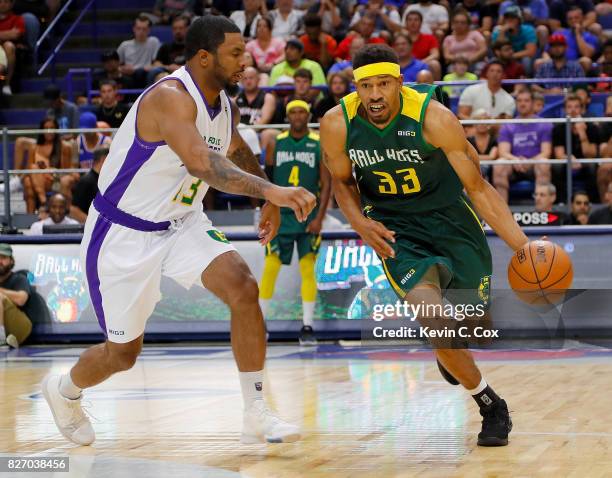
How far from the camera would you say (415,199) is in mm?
5586

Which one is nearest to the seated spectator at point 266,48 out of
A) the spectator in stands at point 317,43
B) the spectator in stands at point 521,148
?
the spectator in stands at point 317,43

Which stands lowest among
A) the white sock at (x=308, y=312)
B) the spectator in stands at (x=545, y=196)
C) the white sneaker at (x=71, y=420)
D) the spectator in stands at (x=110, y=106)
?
the white sock at (x=308, y=312)

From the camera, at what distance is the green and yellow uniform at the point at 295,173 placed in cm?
1043

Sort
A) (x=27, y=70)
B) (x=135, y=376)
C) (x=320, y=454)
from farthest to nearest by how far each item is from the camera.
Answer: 1. (x=27, y=70)
2. (x=135, y=376)
3. (x=320, y=454)

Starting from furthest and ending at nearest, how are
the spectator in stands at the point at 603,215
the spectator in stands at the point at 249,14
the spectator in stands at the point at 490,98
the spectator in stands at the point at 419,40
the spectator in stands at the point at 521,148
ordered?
the spectator in stands at the point at 249,14, the spectator in stands at the point at 419,40, the spectator in stands at the point at 490,98, the spectator in stands at the point at 521,148, the spectator in stands at the point at 603,215

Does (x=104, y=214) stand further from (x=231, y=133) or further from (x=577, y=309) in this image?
(x=577, y=309)

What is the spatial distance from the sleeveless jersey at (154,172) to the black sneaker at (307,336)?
5308 millimetres

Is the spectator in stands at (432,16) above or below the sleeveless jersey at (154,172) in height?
above

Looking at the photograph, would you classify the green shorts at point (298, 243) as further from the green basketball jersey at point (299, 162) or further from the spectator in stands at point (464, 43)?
the spectator in stands at point (464, 43)

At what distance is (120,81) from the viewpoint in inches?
599

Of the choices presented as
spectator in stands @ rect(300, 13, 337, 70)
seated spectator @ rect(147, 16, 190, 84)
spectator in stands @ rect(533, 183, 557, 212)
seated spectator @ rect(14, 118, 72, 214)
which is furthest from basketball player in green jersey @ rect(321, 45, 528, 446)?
seated spectator @ rect(147, 16, 190, 84)

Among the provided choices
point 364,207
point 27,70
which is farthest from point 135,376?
point 27,70

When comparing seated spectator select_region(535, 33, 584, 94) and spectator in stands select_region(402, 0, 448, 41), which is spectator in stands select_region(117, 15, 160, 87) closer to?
spectator in stands select_region(402, 0, 448, 41)

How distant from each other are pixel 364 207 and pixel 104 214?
1.36 metres
